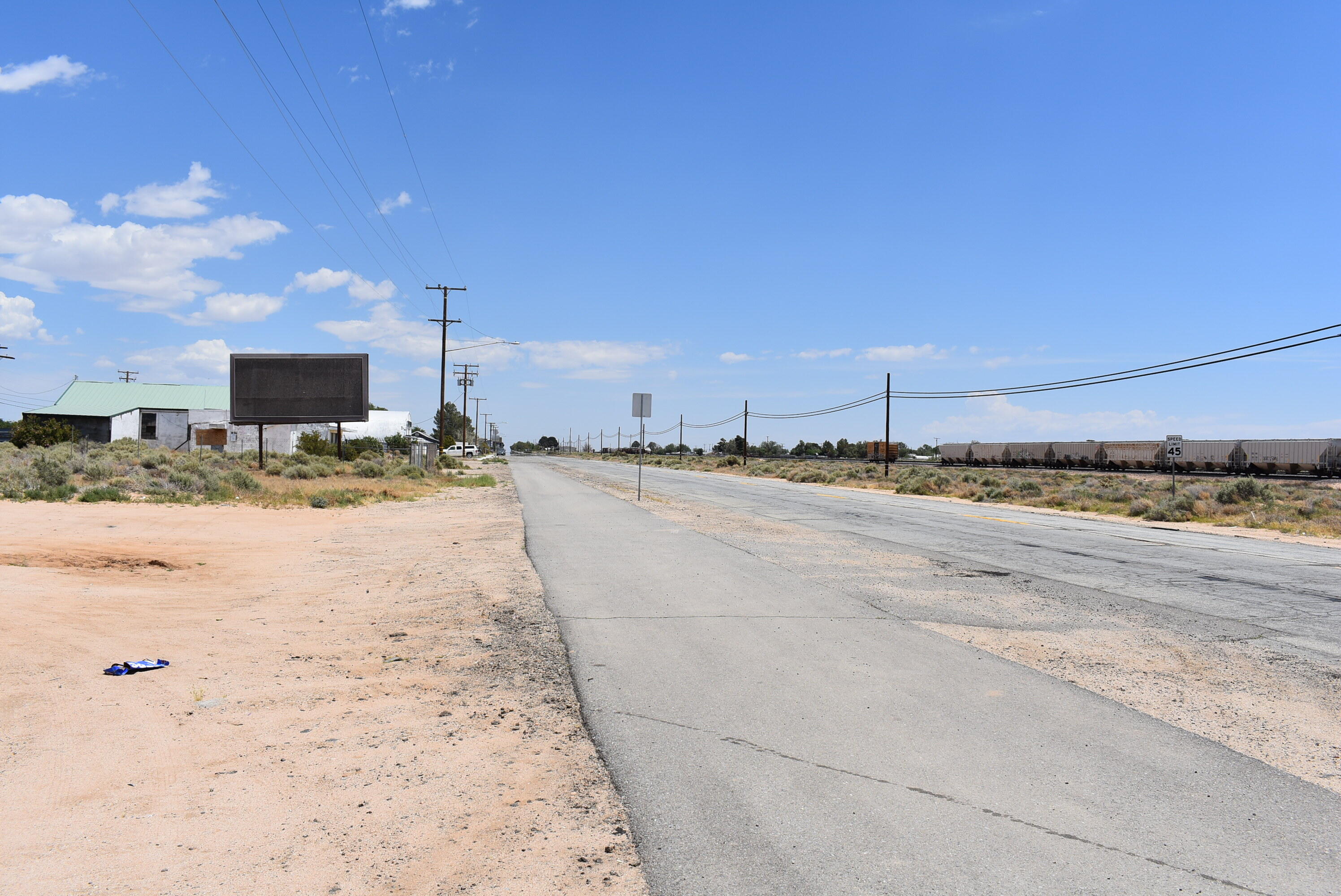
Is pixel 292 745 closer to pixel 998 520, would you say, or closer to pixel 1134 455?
pixel 998 520

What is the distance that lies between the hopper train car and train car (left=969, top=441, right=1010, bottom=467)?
63mm

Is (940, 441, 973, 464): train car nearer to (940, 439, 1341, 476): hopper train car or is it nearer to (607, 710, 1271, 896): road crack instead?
(940, 439, 1341, 476): hopper train car

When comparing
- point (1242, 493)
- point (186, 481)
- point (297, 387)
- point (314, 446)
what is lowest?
point (186, 481)

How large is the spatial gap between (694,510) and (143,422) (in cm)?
6620

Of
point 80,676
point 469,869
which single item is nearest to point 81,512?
point 80,676

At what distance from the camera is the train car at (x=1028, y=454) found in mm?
73688

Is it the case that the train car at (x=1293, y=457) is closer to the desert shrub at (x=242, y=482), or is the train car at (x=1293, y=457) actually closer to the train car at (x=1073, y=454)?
the train car at (x=1073, y=454)

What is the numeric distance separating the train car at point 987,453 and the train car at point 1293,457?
21.9m

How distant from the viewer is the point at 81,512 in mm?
17359

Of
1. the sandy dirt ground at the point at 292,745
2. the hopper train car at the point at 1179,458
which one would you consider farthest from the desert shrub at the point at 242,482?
the hopper train car at the point at 1179,458

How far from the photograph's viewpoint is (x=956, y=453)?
84.5 metres

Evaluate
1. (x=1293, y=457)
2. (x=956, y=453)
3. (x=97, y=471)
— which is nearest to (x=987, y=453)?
(x=956, y=453)

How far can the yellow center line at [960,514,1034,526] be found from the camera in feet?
69.4

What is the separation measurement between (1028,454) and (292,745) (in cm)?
7885
